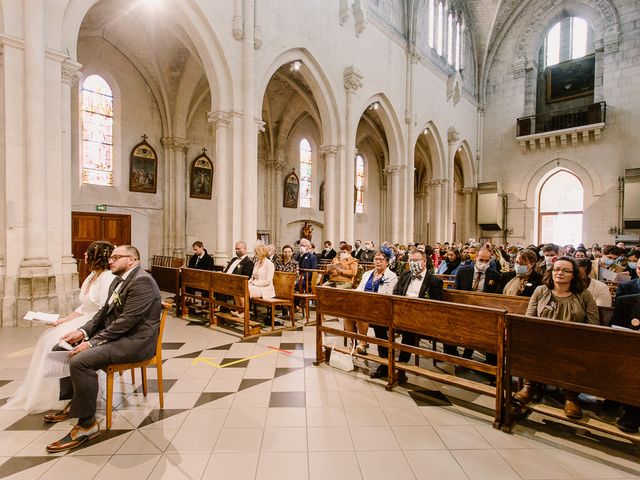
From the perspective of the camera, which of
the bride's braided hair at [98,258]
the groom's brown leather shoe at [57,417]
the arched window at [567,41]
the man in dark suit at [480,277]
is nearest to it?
the groom's brown leather shoe at [57,417]

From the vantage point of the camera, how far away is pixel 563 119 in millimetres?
19297

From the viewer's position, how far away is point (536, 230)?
20.4m

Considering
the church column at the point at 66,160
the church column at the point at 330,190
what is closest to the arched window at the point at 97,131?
the church column at the point at 66,160

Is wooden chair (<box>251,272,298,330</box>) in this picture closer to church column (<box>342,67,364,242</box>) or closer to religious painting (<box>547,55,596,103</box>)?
church column (<box>342,67,364,242</box>)

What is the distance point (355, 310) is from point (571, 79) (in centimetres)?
2189

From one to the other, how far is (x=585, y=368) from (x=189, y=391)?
3593 mm

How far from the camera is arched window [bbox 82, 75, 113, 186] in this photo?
12.2 metres

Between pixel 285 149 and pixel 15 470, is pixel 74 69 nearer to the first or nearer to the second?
pixel 15 470

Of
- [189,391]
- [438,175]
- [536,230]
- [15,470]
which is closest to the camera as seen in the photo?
[15,470]

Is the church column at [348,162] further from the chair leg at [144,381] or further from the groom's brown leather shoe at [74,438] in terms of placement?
the groom's brown leather shoe at [74,438]

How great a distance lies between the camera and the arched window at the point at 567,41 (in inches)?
767

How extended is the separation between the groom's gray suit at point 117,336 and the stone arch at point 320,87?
910cm

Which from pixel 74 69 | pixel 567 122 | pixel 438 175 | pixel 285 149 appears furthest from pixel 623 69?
pixel 74 69

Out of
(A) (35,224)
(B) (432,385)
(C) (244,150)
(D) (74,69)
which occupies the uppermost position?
(D) (74,69)
